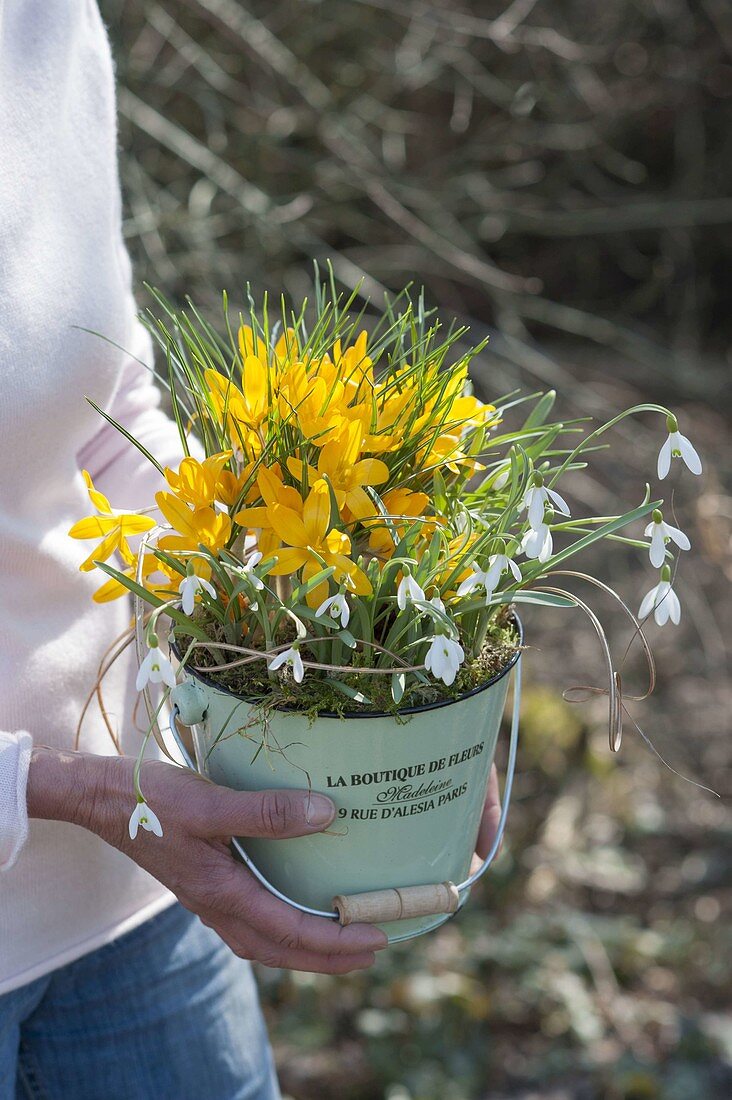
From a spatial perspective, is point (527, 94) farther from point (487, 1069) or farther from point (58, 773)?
point (487, 1069)

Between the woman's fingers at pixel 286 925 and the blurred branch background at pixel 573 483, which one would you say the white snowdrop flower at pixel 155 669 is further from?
the blurred branch background at pixel 573 483

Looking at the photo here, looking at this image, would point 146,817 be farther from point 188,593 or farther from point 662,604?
point 662,604

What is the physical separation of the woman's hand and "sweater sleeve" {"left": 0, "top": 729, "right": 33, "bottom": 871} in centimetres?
2

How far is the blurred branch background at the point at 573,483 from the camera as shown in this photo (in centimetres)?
170

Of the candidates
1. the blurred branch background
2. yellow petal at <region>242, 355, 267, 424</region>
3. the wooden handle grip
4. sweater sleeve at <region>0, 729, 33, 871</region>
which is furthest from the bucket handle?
the blurred branch background

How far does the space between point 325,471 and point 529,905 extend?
5.05ft

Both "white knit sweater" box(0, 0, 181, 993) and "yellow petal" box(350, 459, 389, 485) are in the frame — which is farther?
"white knit sweater" box(0, 0, 181, 993)

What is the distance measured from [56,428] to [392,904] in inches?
16.9

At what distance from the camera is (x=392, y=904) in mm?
737

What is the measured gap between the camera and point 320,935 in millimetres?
723

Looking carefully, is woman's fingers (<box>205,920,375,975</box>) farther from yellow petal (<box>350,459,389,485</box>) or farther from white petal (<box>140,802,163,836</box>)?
yellow petal (<box>350,459,389,485</box>)

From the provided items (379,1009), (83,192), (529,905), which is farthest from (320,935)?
(529,905)

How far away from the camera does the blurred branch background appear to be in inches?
67.0

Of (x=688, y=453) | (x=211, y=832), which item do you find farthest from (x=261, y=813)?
(x=688, y=453)
